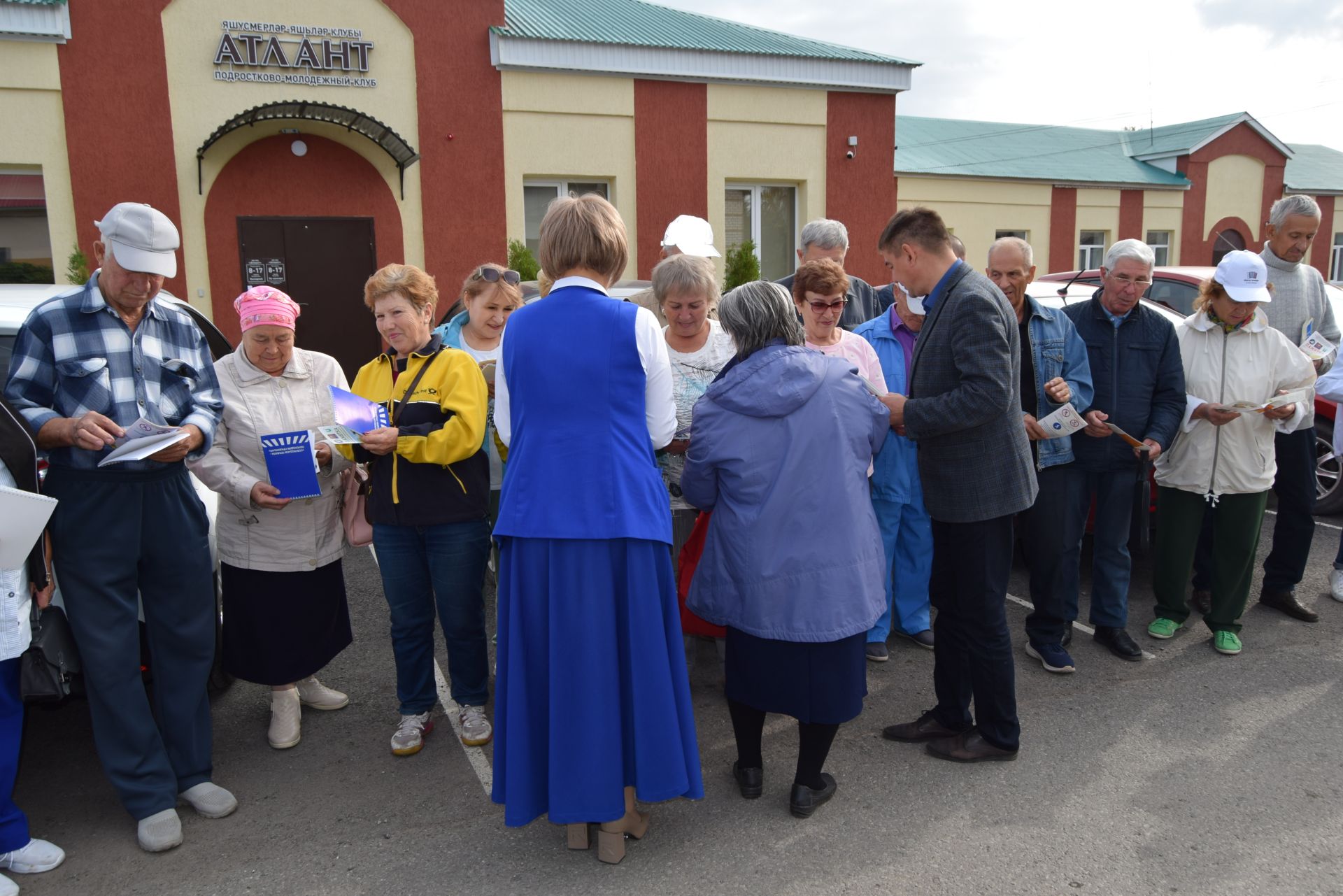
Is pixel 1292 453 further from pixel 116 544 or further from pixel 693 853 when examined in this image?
pixel 116 544

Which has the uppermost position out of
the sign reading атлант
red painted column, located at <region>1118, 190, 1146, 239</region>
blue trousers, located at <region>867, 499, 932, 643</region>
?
the sign reading атлант

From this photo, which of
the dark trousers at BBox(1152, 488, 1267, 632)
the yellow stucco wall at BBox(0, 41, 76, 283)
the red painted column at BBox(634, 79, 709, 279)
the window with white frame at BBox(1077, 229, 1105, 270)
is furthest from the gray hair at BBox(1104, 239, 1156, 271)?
the window with white frame at BBox(1077, 229, 1105, 270)

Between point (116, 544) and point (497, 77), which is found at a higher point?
point (497, 77)

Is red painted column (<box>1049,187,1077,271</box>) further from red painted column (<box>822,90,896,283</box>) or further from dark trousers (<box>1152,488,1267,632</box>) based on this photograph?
dark trousers (<box>1152,488,1267,632</box>)

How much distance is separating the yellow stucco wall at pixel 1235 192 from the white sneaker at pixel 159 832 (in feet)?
84.8

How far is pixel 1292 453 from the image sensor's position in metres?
4.84

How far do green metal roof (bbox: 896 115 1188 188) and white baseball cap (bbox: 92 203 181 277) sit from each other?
709 inches

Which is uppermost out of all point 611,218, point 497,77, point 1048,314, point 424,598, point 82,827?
point 497,77

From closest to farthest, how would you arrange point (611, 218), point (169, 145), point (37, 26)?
point (611, 218), point (37, 26), point (169, 145)

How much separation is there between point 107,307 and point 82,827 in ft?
5.98

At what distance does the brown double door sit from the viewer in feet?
35.3

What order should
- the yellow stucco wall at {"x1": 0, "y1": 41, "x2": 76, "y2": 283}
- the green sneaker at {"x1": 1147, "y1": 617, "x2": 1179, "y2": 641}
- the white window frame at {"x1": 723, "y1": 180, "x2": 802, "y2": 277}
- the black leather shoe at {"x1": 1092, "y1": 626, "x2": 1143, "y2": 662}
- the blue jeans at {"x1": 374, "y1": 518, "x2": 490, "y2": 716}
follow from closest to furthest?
the blue jeans at {"x1": 374, "y1": 518, "x2": 490, "y2": 716} → the black leather shoe at {"x1": 1092, "y1": 626, "x2": 1143, "y2": 662} → the green sneaker at {"x1": 1147, "y1": 617, "x2": 1179, "y2": 641} → the yellow stucco wall at {"x1": 0, "y1": 41, "x2": 76, "y2": 283} → the white window frame at {"x1": 723, "y1": 180, "x2": 802, "y2": 277}

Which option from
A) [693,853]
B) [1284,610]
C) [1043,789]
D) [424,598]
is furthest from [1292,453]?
[424,598]

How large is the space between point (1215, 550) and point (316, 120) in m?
9.91
